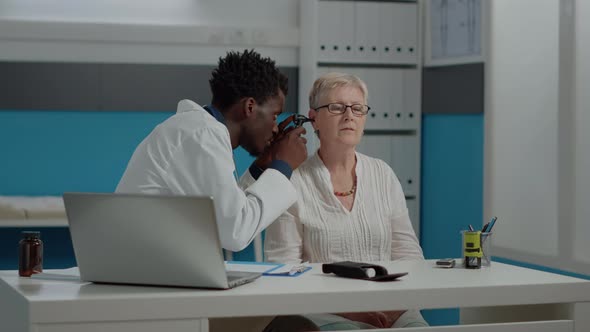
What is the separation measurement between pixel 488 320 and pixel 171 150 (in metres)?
0.94

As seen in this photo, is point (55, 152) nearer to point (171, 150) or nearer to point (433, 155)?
point (433, 155)

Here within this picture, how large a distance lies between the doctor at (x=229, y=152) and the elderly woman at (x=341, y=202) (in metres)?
0.28

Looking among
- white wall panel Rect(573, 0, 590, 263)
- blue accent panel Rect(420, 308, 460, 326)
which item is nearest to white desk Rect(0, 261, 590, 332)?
white wall panel Rect(573, 0, 590, 263)

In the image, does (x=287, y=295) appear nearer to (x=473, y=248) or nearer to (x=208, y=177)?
(x=208, y=177)

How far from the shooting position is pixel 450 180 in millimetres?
4227

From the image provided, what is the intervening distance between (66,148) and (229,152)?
223cm

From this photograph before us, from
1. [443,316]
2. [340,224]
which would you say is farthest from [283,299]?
[443,316]

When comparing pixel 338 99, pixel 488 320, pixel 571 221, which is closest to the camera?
pixel 488 320

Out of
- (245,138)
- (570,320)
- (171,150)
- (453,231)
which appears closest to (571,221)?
(453,231)

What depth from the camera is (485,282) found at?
81.5 inches

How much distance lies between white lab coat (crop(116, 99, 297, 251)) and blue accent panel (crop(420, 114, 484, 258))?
195 cm

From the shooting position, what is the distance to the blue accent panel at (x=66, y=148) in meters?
4.14

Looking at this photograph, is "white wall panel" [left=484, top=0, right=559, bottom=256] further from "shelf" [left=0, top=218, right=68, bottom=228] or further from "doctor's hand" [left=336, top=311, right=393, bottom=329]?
"shelf" [left=0, top=218, right=68, bottom=228]

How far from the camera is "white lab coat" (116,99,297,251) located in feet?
6.79
